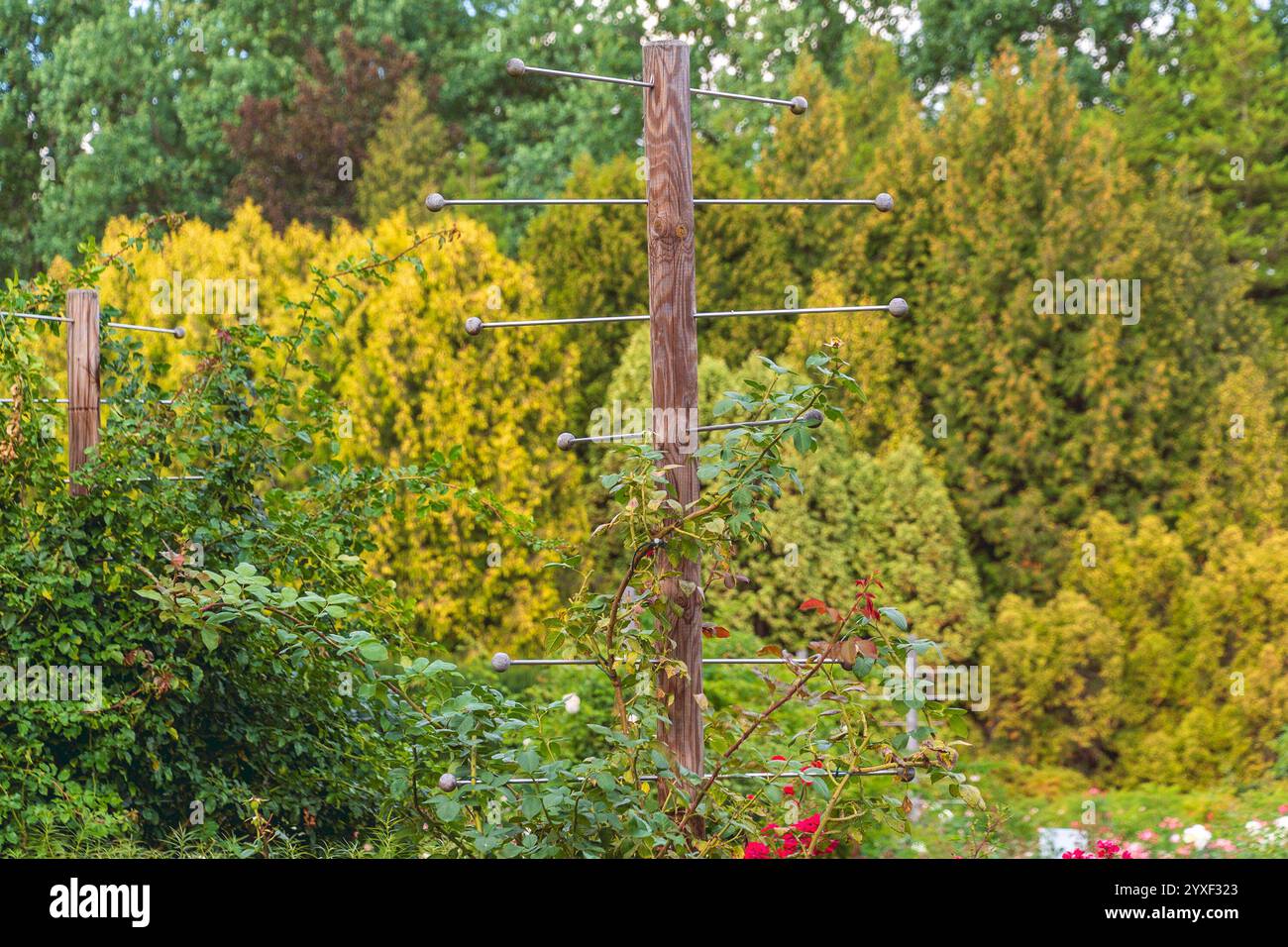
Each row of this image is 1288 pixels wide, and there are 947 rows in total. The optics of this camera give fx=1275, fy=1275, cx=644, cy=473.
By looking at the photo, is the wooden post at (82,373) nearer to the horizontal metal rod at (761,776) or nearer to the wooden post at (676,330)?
the horizontal metal rod at (761,776)

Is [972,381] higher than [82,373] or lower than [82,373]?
higher

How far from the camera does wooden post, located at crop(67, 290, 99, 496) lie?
14.4ft

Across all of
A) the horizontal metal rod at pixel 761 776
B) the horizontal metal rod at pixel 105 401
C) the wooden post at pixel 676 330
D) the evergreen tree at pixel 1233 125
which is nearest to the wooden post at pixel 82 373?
the horizontal metal rod at pixel 105 401

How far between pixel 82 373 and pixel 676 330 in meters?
2.43

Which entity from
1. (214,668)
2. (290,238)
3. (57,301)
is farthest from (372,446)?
(214,668)

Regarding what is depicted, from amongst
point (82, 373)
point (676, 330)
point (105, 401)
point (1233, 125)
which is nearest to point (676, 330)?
point (676, 330)

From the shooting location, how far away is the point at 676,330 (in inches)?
122

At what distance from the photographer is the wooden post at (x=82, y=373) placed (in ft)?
14.4

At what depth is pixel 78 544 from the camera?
415 centimetres

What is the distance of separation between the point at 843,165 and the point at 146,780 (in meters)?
8.86

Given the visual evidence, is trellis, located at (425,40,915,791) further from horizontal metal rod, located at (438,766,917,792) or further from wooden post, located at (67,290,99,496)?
wooden post, located at (67,290,99,496)

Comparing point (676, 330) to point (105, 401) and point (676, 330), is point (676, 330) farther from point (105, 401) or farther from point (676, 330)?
point (105, 401)

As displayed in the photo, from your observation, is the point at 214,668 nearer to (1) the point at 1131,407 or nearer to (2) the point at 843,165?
(1) the point at 1131,407

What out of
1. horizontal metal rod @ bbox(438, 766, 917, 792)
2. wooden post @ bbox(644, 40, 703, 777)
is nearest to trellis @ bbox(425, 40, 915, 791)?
wooden post @ bbox(644, 40, 703, 777)
